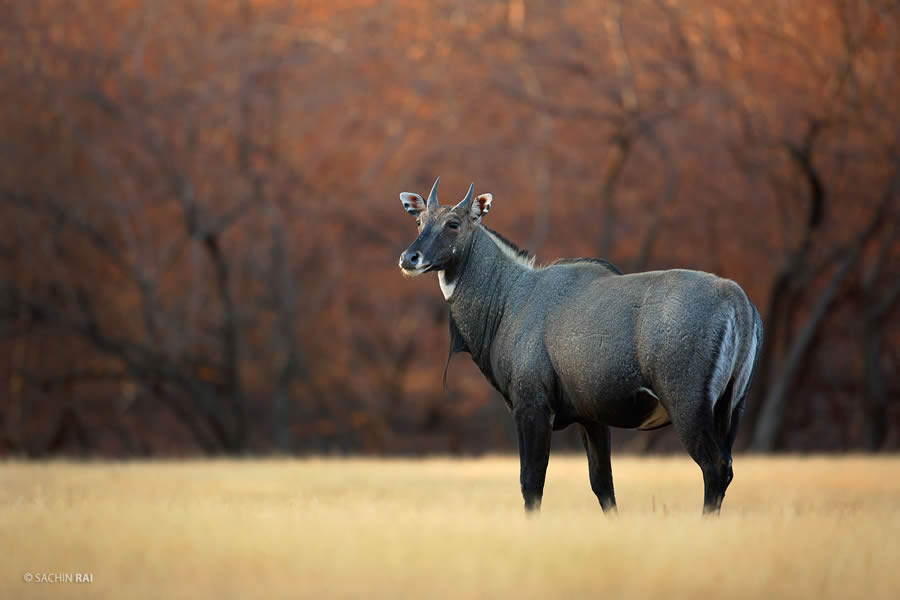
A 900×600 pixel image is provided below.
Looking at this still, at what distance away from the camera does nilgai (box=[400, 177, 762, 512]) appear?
7.35 m

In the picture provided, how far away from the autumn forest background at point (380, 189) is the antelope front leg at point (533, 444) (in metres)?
12.3

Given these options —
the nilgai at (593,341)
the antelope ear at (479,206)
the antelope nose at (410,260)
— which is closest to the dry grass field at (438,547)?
the nilgai at (593,341)

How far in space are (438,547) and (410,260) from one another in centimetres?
246

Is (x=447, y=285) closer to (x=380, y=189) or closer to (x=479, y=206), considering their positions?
(x=479, y=206)

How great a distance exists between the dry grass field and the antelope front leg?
225 millimetres

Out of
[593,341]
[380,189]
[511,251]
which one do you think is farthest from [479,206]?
[380,189]

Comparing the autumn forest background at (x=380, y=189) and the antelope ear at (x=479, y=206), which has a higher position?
the antelope ear at (x=479, y=206)

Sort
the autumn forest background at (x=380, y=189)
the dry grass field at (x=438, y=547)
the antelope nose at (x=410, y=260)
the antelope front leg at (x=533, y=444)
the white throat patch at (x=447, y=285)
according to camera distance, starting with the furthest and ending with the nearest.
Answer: the autumn forest background at (x=380, y=189) → the white throat patch at (x=447, y=285) → the antelope nose at (x=410, y=260) → the antelope front leg at (x=533, y=444) → the dry grass field at (x=438, y=547)

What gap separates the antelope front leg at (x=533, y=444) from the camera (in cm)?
799

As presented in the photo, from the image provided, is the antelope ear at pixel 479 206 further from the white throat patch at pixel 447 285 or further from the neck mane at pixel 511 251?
the white throat patch at pixel 447 285

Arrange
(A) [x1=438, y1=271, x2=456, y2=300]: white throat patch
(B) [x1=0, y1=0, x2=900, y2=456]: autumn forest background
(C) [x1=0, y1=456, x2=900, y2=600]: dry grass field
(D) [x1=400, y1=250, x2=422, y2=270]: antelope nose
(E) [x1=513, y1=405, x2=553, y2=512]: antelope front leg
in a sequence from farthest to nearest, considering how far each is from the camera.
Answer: (B) [x1=0, y1=0, x2=900, y2=456]: autumn forest background < (A) [x1=438, y1=271, x2=456, y2=300]: white throat patch < (D) [x1=400, y1=250, x2=422, y2=270]: antelope nose < (E) [x1=513, y1=405, x2=553, y2=512]: antelope front leg < (C) [x1=0, y1=456, x2=900, y2=600]: dry grass field

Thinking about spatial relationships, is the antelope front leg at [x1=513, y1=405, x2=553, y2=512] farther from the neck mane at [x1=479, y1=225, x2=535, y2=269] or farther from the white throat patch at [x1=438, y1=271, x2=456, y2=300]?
the neck mane at [x1=479, y1=225, x2=535, y2=269]

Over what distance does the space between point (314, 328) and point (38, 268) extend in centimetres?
643

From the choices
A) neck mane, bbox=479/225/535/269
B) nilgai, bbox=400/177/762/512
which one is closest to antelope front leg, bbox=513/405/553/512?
nilgai, bbox=400/177/762/512
